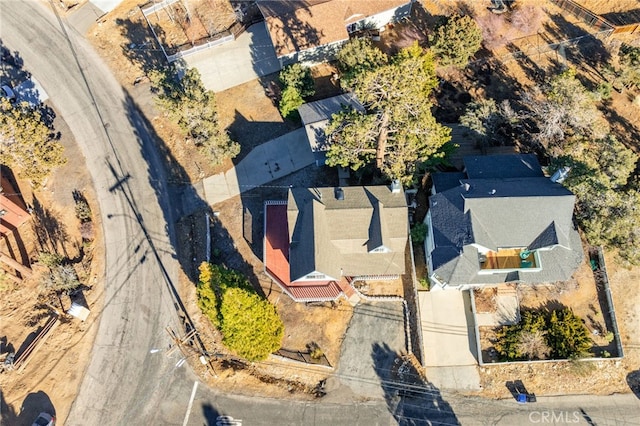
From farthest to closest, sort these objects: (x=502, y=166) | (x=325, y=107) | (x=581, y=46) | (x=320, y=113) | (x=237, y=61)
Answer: (x=237, y=61) < (x=581, y=46) < (x=325, y=107) < (x=320, y=113) < (x=502, y=166)

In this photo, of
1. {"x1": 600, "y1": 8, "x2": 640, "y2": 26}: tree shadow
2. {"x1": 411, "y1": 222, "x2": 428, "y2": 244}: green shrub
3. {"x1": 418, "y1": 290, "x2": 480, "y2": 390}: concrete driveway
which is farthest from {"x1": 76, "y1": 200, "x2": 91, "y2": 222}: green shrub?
{"x1": 600, "y1": 8, "x2": 640, "y2": 26}: tree shadow

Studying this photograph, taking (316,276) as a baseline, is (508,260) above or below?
below

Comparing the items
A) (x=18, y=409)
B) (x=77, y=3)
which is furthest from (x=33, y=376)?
(x=77, y=3)

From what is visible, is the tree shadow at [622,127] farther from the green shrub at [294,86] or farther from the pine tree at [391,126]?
the green shrub at [294,86]

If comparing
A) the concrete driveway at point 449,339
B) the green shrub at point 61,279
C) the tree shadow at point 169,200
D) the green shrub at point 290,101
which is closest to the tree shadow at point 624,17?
the concrete driveway at point 449,339

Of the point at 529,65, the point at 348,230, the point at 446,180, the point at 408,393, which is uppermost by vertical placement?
the point at 529,65

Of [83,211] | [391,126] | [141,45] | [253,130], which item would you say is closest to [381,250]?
[391,126]

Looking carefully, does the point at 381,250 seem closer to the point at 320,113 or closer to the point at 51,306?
the point at 320,113
